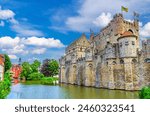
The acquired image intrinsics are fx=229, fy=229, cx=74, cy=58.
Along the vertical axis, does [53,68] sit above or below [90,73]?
above

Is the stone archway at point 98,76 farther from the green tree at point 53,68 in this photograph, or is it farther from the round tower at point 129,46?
the green tree at point 53,68

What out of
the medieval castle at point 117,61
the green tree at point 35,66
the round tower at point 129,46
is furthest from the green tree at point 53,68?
the round tower at point 129,46

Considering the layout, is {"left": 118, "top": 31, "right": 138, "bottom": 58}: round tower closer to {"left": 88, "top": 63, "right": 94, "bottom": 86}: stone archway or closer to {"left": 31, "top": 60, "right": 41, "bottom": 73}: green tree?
{"left": 88, "top": 63, "right": 94, "bottom": 86}: stone archway

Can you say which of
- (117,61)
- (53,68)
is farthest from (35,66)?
(117,61)

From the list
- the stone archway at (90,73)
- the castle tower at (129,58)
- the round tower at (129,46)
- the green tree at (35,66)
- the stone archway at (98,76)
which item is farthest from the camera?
the green tree at (35,66)

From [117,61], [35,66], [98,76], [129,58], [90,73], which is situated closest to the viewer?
[129,58]

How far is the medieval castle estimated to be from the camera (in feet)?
45.3

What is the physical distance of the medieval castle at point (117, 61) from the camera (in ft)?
45.3

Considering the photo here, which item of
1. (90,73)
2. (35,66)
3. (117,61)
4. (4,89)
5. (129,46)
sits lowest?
(4,89)

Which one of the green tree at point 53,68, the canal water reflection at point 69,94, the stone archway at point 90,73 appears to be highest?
the green tree at point 53,68

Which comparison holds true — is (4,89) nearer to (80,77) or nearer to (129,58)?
(129,58)

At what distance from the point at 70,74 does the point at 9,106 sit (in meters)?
18.1

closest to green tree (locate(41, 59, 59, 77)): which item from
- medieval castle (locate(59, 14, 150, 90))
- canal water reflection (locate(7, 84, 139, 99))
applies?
medieval castle (locate(59, 14, 150, 90))

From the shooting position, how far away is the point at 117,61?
49.4ft
